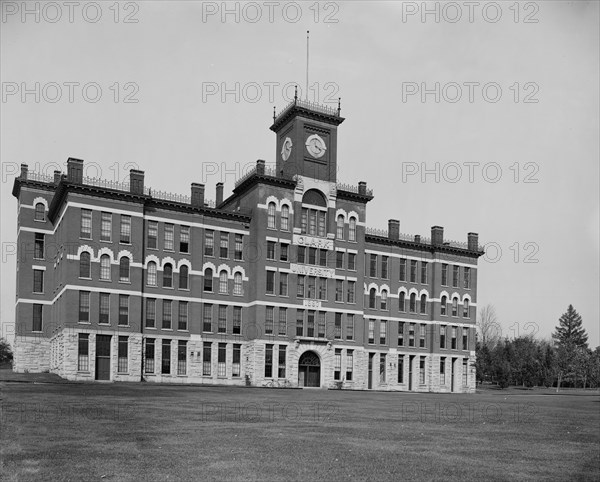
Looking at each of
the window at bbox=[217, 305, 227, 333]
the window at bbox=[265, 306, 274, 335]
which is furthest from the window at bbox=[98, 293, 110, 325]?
the window at bbox=[265, 306, 274, 335]

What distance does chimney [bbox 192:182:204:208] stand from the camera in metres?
57.1

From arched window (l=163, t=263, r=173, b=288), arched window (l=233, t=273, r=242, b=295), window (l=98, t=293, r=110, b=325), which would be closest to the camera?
window (l=98, t=293, r=110, b=325)

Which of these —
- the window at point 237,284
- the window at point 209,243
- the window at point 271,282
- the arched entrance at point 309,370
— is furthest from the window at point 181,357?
the arched entrance at point 309,370

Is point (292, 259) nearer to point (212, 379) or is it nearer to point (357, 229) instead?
point (357, 229)

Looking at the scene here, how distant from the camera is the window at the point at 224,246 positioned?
2258 inches

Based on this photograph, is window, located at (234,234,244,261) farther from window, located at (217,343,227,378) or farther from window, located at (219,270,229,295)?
window, located at (217,343,227,378)

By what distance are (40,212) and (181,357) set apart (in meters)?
17.7

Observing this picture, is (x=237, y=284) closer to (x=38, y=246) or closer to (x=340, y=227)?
(x=340, y=227)

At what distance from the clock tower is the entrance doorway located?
20.8m

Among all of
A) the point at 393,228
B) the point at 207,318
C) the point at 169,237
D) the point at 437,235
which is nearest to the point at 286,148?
the point at 169,237

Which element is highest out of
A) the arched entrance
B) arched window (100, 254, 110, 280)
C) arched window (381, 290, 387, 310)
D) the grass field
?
arched window (100, 254, 110, 280)

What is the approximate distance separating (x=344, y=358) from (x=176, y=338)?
15681mm

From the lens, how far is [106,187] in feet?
168

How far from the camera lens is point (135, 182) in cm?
5331
